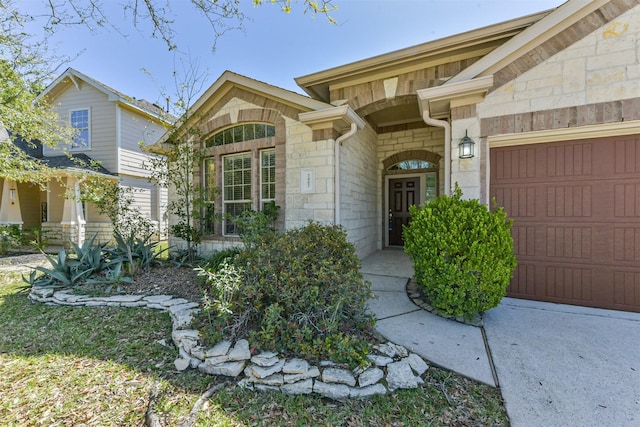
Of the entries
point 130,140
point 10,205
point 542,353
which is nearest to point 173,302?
point 542,353

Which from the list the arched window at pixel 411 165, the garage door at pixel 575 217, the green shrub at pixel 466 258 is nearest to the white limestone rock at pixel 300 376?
the green shrub at pixel 466 258

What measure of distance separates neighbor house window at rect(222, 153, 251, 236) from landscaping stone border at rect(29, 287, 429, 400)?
3827 mm

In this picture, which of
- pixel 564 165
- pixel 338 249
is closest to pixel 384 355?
pixel 338 249

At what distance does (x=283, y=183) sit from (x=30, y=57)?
6.87 metres

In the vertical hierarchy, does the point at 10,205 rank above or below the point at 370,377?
above

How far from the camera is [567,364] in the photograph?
97.4 inches

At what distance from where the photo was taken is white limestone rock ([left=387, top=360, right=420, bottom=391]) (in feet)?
7.29

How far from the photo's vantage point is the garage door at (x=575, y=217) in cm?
360

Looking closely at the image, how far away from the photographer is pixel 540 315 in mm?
3514

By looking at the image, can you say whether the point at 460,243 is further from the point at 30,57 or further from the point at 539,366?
the point at 30,57

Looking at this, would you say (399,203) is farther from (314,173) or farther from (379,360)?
(379,360)

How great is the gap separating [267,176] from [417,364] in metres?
4.78

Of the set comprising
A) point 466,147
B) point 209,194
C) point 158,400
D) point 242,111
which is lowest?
point 158,400

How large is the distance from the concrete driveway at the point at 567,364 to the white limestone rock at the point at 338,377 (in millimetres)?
1128
